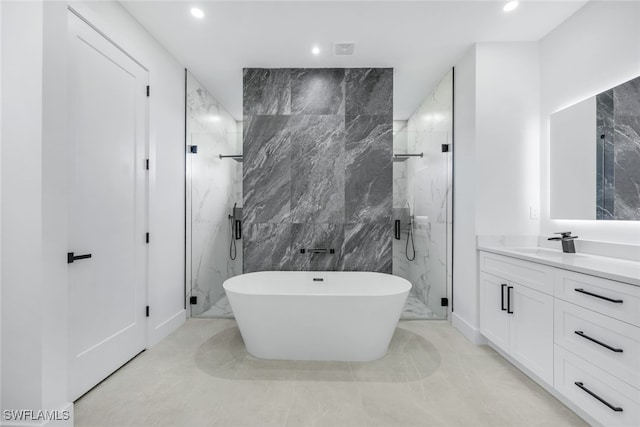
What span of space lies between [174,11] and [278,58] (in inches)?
37.8

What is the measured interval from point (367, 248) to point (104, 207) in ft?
7.48

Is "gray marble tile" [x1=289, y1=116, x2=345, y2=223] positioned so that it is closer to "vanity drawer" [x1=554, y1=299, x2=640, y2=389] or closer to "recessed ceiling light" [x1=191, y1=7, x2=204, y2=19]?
"recessed ceiling light" [x1=191, y1=7, x2=204, y2=19]

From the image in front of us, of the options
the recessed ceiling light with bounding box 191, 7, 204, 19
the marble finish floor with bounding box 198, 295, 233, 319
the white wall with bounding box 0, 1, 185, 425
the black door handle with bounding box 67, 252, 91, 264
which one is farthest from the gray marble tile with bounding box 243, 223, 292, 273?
the recessed ceiling light with bounding box 191, 7, 204, 19

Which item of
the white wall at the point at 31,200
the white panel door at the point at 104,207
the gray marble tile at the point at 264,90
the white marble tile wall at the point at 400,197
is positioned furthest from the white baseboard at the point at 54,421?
the white marble tile wall at the point at 400,197

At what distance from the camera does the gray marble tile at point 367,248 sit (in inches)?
117

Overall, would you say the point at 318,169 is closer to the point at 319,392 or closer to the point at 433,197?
the point at 433,197

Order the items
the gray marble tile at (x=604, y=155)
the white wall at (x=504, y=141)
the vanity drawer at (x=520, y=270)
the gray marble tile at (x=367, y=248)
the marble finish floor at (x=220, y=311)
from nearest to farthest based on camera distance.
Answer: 1. the vanity drawer at (x=520, y=270)
2. the gray marble tile at (x=604, y=155)
3. the white wall at (x=504, y=141)
4. the gray marble tile at (x=367, y=248)
5. the marble finish floor at (x=220, y=311)

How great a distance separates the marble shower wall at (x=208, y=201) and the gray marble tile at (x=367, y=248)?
48.9 inches

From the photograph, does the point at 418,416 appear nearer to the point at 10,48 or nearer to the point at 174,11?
the point at 10,48

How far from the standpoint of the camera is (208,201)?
10.7 ft

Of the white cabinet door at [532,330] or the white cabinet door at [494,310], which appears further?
the white cabinet door at [494,310]

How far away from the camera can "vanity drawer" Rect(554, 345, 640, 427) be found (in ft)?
4.19

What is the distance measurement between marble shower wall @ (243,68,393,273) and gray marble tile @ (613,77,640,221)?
1.66 metres

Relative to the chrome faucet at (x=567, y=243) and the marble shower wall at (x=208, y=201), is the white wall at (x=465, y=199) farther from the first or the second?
the marble shower wall at (x=208, y=201)
